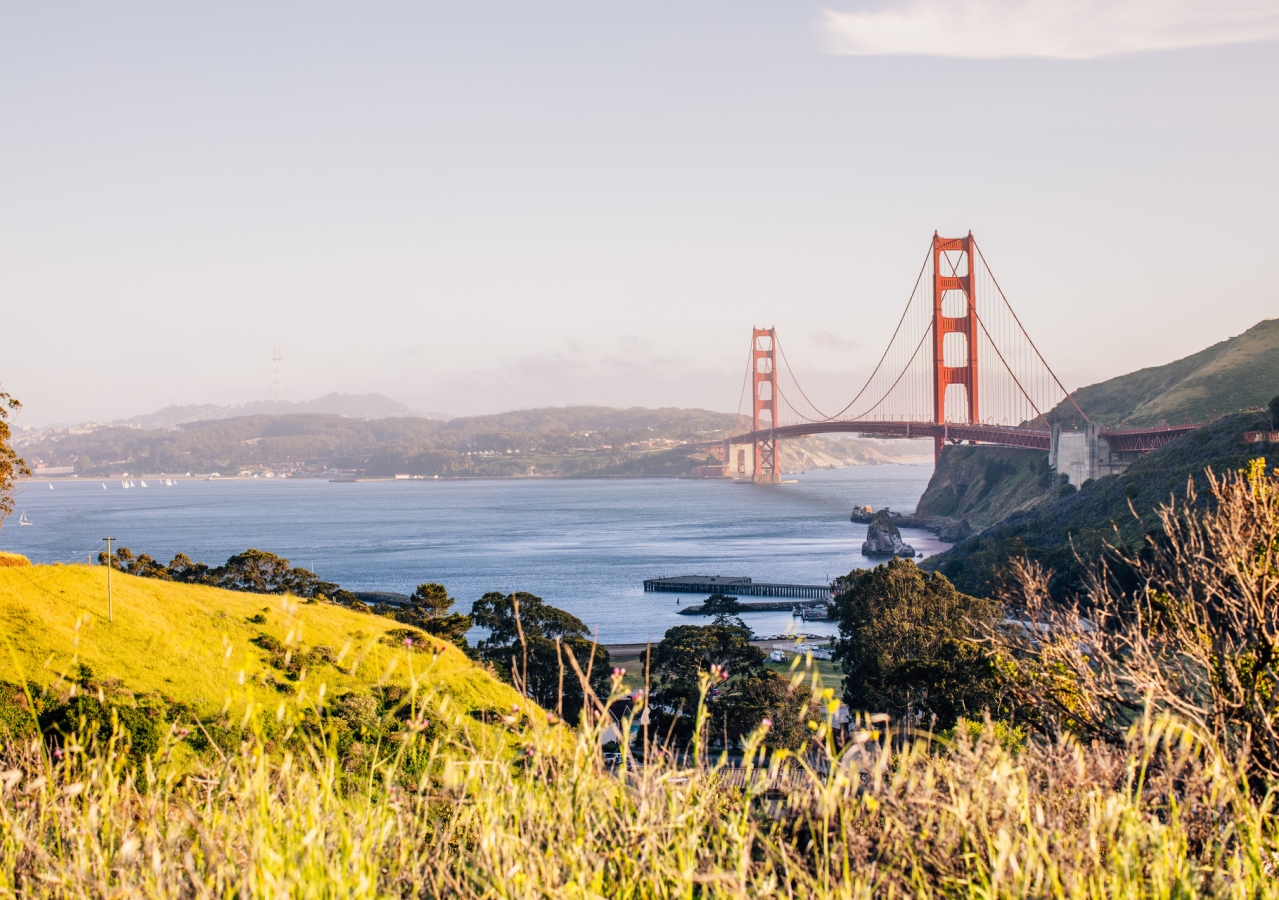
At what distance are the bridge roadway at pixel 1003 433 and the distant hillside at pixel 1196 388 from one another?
8878 mm

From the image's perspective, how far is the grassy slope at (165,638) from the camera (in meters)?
19.8

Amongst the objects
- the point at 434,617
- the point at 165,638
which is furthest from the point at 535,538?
the point at 165,638

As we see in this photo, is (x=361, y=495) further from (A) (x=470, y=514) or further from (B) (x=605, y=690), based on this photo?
(B) (x=605, y=690)

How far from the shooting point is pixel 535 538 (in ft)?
327

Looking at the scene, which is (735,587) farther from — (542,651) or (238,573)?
(542,651)

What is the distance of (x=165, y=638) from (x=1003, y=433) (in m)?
68.9

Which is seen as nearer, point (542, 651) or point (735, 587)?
point (542, 651)

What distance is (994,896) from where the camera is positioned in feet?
11.0

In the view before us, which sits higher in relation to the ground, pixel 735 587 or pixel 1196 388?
pixel 1196 388

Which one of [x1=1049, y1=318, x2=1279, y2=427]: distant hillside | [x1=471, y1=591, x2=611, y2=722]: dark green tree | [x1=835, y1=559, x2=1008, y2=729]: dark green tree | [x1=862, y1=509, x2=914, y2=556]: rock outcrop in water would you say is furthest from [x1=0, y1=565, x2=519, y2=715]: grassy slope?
[x1=1049, y1=318, x2=1279, y2=427]: distant hillside

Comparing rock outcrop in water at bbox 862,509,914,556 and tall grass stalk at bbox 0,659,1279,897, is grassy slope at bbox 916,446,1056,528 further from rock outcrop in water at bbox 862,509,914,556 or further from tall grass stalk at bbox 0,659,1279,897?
tall grass stalk at bbox 0,659,1279,897

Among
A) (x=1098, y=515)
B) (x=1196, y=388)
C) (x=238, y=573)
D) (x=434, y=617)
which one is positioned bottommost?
(x=434, y=617)

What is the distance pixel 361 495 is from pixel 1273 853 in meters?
199

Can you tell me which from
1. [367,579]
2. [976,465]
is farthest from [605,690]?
[976,465]
